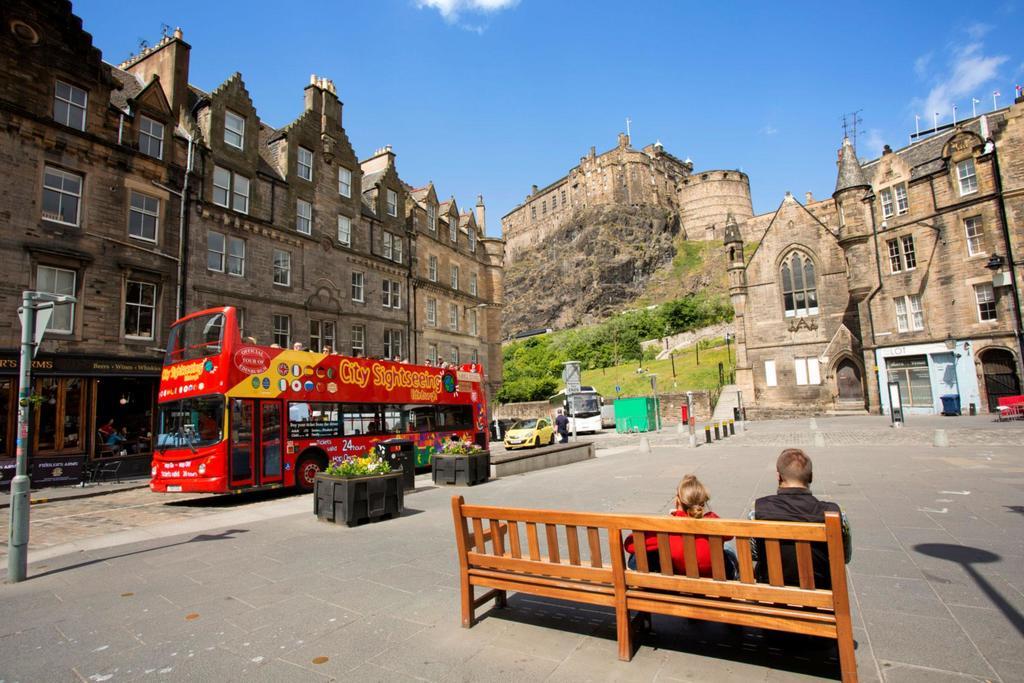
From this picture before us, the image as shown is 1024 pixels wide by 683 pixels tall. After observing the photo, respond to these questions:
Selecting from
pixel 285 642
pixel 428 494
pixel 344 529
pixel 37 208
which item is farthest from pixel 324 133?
pixel 285 642

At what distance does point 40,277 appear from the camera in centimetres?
1692

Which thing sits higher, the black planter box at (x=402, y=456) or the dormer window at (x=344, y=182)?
the dormer window at (x=344, y=182)

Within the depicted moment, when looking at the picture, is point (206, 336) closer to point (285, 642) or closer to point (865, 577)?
point (285, 642)

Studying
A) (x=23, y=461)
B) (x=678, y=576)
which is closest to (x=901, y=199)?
(x=678, y=576)

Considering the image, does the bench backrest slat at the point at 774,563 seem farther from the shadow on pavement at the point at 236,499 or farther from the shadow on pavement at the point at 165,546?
the shadow on pavement at the point at 236,499

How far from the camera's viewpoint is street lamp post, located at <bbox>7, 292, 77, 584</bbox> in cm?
620

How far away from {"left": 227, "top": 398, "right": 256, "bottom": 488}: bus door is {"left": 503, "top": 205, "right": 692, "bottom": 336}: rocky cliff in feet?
254

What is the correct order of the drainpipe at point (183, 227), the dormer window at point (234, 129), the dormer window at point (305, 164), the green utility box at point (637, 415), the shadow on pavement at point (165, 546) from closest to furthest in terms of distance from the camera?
the shadow on pavement at point (165, 546)
the drainpipe at point (183, 227)
the dormer window at point (234, 129)
the dormer window at point (305, 164)
the green utility box at point (637, 415)

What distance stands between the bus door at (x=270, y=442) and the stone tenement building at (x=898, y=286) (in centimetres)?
2797

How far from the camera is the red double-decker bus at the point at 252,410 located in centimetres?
1242

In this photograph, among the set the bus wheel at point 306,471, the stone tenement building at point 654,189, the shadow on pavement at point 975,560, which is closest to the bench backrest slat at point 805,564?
the shadow on pavement at point 975,560

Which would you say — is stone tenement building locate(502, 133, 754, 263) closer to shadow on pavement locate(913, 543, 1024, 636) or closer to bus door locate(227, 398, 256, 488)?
bus door locate(227, 398, 256, 488)

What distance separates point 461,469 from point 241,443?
5.19 metres

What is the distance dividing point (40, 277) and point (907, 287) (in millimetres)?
41522
